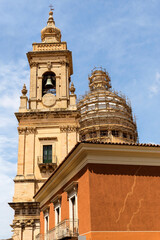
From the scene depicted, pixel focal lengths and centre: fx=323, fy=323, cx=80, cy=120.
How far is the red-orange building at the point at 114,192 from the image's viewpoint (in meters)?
11.9

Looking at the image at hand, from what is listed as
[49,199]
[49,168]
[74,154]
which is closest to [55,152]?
[49,168]

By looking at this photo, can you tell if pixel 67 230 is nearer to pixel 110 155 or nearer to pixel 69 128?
pixel 110 155

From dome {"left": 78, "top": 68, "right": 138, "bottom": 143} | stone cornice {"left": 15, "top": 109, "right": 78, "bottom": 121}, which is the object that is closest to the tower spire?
stone cornice {"left": 15, "top": 109, "right": 78, "bottom": 121}

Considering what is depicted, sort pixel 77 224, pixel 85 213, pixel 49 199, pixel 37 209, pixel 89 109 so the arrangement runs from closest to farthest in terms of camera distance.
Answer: pixel 85 213, pixel 77 224, pixel 49 199, pixel 37 209, pixel 89 109

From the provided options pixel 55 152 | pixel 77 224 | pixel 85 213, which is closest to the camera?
pixel 85 213

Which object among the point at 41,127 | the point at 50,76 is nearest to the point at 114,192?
the point at 41,127

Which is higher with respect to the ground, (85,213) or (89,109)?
(89,109)

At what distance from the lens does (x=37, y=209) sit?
26906mm

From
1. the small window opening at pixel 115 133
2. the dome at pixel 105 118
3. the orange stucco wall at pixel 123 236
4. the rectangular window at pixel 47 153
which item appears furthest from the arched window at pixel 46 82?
the orange stucco wall at pixel 123 236

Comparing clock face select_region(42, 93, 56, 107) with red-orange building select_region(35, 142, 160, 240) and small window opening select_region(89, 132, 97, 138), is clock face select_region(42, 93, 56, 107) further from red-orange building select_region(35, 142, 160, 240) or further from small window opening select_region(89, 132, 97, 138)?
red-orange building select_region(35, 142, 160, 240)

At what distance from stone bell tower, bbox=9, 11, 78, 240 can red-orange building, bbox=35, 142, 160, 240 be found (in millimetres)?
13696

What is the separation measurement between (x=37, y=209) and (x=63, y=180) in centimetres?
1216

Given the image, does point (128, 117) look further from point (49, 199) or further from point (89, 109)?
point (49, 199)

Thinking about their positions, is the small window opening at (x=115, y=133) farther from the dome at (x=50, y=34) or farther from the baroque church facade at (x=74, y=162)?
the dome at (x=50, y=34)
